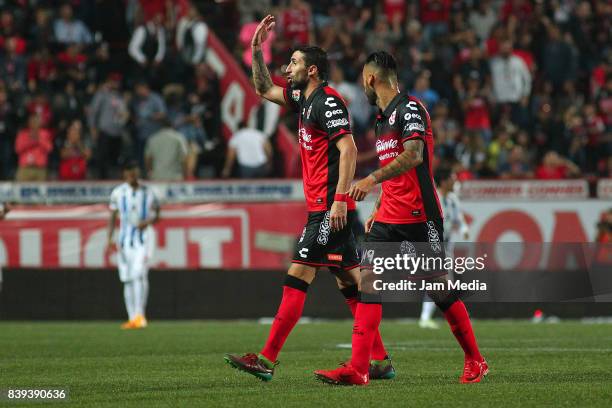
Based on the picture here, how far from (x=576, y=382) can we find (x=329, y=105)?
2745 millimetres

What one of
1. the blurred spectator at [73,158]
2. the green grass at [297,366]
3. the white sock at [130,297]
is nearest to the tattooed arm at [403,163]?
the green grass at [297,366]

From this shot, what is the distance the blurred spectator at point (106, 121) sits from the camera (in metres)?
22.6

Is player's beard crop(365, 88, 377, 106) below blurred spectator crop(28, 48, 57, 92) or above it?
below

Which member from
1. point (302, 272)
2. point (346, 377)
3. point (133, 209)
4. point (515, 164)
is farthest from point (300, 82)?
point (515, 164)

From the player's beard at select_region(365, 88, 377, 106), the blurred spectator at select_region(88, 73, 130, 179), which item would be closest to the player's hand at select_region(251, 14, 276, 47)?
the player's beard at select_region(365, 88, 377, 106)

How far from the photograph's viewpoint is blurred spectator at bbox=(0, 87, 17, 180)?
2228 cm

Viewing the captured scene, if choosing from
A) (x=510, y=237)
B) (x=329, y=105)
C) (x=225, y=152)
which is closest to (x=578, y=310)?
(x=510, y=237)

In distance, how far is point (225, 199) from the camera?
840 inches

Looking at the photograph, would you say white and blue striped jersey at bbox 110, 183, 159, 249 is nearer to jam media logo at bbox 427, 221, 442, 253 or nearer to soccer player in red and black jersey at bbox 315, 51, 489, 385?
soccer player in red and black jersey at bbox 315, 51, 489, 385

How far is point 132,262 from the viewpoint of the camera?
19.3 metres

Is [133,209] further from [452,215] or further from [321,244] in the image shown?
[321,244]

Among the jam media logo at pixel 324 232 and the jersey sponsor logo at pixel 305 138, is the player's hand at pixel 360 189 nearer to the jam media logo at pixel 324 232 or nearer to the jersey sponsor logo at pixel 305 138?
the jam media logo at pixel 324 232

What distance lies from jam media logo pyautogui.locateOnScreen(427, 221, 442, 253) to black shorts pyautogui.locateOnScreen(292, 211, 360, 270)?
653 mm

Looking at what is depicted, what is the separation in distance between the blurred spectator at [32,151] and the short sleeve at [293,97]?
38.9 ft
